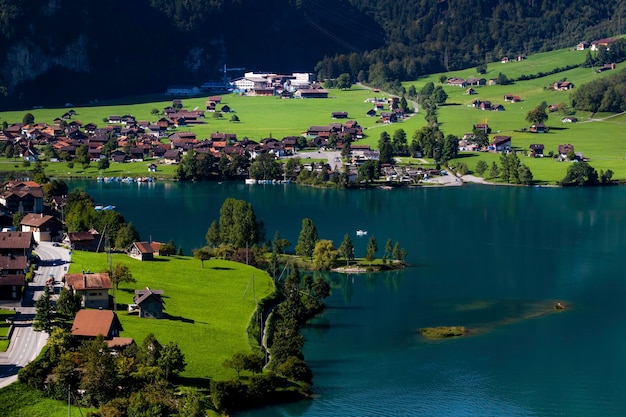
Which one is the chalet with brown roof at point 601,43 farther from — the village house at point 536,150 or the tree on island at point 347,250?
the tree on island at point 347,250

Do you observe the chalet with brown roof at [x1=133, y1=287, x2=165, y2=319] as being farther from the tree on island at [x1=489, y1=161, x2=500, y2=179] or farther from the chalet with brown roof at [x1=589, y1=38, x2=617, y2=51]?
the chalet with brown roof at [x1=589, y1=38, x2=617, y2=51]

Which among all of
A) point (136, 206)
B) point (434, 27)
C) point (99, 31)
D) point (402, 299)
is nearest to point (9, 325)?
point (402, 299)

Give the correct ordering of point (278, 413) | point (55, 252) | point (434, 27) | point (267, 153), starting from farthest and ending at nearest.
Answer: point (434, 27), point (267, 153), point (55, 252), point (278, 413)

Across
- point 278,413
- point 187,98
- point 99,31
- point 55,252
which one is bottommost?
point 278,413

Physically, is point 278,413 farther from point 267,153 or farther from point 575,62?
point 575,62

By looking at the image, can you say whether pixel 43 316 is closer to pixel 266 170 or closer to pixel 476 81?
pixel 266 170

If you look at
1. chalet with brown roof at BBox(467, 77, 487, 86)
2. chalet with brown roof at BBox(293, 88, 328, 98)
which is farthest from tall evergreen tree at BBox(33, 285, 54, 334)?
chalet with brown roof at BBox(467, 77, 487, 86)

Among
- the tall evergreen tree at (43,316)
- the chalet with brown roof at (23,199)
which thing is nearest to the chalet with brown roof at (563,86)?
the chalet with brown roof at (23,199)
